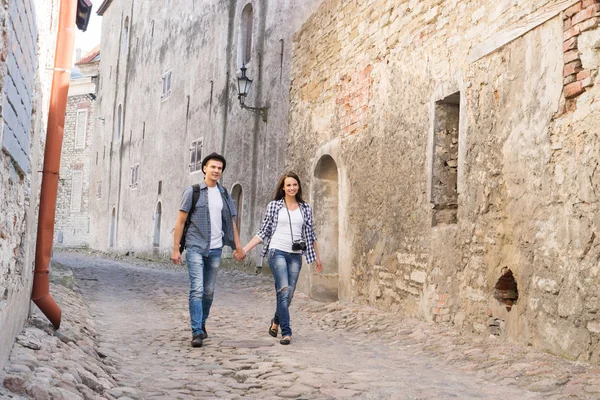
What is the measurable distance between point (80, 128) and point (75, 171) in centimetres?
221

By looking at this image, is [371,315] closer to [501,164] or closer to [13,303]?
[501,164]

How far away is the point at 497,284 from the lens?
220 inches

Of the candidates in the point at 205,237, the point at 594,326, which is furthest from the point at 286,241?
the point at 594,326

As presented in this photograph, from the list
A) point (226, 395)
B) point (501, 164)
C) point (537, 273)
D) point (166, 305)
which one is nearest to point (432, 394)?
point (226, 395)

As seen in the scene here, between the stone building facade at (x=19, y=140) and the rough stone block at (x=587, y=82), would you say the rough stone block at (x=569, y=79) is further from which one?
the stone building facade at (x=19, y=140)

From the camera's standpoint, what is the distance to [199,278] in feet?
18.8

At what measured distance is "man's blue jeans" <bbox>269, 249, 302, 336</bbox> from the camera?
5926mm

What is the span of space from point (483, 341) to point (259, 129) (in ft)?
29.6

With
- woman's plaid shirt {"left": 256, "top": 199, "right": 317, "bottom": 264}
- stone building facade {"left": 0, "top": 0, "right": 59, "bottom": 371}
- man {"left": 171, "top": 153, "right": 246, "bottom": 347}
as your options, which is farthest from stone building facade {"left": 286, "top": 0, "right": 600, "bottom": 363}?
stone building facade {"left": 0, "top": 0, "right": 59, "bottom": 371}

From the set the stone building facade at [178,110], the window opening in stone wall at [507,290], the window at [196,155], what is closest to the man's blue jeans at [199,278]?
the window opening in stone wall at [507,290]

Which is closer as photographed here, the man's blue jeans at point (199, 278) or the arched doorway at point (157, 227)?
the man's blue jeans at point (199, 278)

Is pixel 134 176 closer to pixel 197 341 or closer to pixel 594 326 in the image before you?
Answer: pixel 197 341

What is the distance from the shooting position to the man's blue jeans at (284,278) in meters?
5.93

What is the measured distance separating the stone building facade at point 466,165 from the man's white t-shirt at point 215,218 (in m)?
2.09
